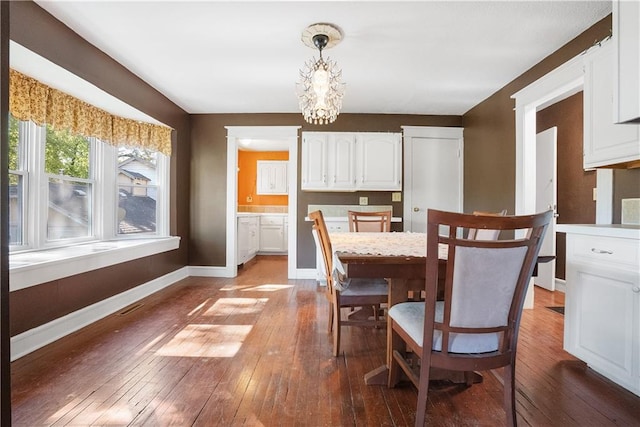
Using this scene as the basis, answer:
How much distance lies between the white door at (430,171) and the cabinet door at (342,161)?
0.76 meters

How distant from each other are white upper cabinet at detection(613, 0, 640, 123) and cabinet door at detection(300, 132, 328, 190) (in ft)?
9.46

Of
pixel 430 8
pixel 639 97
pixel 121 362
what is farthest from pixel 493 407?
pixel 430 8

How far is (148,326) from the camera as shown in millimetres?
2484

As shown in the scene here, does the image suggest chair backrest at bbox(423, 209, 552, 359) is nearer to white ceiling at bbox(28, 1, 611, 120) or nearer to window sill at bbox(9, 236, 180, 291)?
white ceiling at bbox(28, 1, 611, 120)

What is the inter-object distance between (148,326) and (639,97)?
3441 mm

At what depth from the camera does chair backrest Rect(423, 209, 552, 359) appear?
108cm

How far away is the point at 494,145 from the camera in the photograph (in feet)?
11.6

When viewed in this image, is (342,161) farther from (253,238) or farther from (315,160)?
(253,238)

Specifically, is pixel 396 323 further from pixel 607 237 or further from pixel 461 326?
pixel 607 237

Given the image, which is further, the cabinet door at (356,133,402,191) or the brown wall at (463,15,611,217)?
the cabinet door at (356,133,402,191)

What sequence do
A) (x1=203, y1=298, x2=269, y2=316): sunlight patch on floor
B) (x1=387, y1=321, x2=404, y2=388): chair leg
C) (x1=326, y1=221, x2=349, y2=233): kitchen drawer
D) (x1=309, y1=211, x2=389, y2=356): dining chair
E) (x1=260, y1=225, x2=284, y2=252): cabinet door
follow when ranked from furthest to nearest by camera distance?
(x1=260, y1=225, x2=284, y2=252): cabinet door → (x1=326, y1=221, x2=349, y2=233): kitchen drawer → (x1=203, y1=298, x2=269, y2=316): sunlight patch on floor → (x1=309, y1=211, x2=389, y2=356): dining chair → (x1=387, y1=321, x2=404, y2=388): chair leg

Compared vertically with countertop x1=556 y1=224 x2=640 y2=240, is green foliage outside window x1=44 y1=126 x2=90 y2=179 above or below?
above

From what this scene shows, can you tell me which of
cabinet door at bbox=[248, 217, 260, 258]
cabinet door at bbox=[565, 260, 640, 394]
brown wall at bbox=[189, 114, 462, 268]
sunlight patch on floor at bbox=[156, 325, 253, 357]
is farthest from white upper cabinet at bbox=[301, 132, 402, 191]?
cabinet door at bbox=[565, 260, 640, 394]

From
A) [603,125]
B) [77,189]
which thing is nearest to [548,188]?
[603,125]
